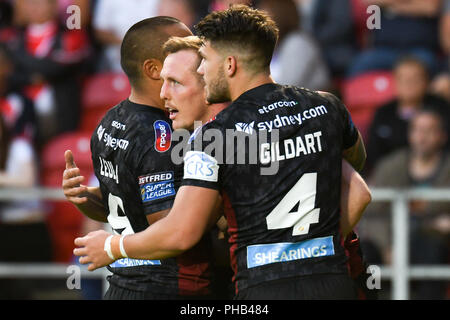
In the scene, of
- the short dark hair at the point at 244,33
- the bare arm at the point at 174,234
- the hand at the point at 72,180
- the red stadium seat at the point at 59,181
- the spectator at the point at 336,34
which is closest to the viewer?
the bare arm at the point at 174,234

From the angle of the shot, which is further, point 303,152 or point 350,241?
point 350,241

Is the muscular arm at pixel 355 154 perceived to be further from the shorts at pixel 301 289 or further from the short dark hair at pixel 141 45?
the short dark hair at pixel 141 45

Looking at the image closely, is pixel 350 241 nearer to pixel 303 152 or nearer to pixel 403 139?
pixel 303 152

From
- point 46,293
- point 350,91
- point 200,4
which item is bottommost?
point 46,293

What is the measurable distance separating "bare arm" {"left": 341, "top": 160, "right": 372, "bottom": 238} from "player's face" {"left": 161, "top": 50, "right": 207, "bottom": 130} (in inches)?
35.0

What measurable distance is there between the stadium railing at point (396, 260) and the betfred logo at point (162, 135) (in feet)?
12.9

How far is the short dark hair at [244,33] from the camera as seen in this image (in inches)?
163

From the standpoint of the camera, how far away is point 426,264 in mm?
8141

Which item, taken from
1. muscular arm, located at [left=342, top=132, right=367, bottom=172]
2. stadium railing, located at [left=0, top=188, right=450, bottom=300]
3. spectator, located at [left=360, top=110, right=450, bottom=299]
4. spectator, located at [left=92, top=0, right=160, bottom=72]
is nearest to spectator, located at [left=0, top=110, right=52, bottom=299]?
stadium railing, located at [left=0, top=188, right=450, bottom=300]

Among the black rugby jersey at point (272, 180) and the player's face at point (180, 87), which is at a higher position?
the player's face at point (180, 87)

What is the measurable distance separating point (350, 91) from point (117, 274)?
212 inches

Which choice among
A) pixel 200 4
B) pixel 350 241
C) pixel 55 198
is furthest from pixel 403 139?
pixel 350 241

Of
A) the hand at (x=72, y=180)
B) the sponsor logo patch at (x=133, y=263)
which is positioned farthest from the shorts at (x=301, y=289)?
the hand at (x=72, y=180)

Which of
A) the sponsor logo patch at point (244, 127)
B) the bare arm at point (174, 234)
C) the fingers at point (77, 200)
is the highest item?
the sponsor logo patch at point (244, 127)
